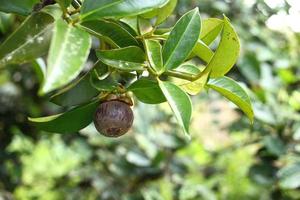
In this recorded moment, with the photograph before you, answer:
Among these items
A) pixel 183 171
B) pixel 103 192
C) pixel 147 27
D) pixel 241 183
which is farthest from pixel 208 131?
pixel 147 27

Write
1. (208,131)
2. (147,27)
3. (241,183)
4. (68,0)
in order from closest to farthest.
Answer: (68,0) < (147,27) < (241,183) < (208,131)

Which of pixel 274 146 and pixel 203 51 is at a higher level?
pixel 203 51

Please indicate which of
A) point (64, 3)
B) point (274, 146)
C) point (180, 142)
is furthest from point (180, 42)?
point (180, 142)

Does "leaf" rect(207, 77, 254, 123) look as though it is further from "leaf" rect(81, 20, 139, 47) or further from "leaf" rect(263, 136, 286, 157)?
"leaf" rect(263, 136, 286, 157)

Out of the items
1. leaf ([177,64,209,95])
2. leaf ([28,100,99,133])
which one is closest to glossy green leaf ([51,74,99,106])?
leaf ([28,100,99,133])

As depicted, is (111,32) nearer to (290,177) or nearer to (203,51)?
(203,51)

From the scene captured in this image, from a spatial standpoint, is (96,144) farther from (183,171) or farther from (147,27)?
(147,27)

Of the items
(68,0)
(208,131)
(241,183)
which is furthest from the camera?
(208,131)
